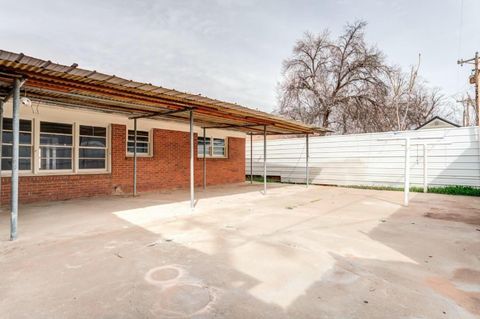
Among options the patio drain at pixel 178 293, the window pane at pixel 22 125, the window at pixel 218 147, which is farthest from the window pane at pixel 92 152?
the patio drain at pixel 178 293

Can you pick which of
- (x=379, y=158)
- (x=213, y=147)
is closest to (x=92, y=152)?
(x=213, y=147)

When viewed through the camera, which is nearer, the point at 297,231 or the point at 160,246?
the point at 160,246

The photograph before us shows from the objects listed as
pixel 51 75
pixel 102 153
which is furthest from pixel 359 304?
pixel 102 153

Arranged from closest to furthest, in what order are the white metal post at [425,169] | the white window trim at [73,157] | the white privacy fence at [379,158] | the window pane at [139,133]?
1. the white window trim at [73,157]
2. the window pane at [139,133]
3. the white privacy fence at [379,158]
4. the white metal post at [425,169]

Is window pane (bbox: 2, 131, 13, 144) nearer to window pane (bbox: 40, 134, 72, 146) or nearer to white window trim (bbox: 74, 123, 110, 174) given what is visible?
window pane (bbox: 40, 134, 72, 146)

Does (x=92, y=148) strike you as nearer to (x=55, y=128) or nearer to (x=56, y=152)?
(x=56, y=152)

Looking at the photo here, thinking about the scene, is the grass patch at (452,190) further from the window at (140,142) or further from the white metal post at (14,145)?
the white metal post at (14,145)

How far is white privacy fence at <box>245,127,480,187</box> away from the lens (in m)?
9.84

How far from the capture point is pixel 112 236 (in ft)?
14.7

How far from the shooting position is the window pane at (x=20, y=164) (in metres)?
6.80

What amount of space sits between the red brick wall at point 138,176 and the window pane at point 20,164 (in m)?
0.28

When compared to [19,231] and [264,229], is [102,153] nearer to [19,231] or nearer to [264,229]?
[19,231]

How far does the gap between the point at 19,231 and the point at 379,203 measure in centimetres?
833

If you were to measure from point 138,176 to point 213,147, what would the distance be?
4.00 meters
